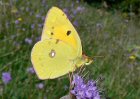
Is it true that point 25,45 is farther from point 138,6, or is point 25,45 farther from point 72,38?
point 138,6

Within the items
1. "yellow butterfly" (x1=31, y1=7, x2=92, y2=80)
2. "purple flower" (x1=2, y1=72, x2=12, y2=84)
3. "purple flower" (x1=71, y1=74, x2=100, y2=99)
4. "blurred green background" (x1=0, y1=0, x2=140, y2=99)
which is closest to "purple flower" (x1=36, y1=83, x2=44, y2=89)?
"blurred green background" (x1=0, y1=0, x2=140, y2=99)

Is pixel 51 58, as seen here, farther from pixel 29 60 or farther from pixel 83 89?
pixel 29 60

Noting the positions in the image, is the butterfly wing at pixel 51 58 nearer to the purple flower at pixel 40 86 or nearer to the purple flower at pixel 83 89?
the purple flower at pixel 83 89

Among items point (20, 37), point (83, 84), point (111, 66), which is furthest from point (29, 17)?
point (83, 84)

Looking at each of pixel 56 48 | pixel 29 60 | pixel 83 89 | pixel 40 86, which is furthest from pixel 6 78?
pixel 83 89

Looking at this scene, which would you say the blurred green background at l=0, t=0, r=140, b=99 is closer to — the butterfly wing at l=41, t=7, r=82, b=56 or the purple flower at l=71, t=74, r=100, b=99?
the purple flower at l=71, t=74, r=100, b=99

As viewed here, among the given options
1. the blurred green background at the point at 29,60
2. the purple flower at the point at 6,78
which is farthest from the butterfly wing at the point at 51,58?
the purple flower at the point at 6,78
